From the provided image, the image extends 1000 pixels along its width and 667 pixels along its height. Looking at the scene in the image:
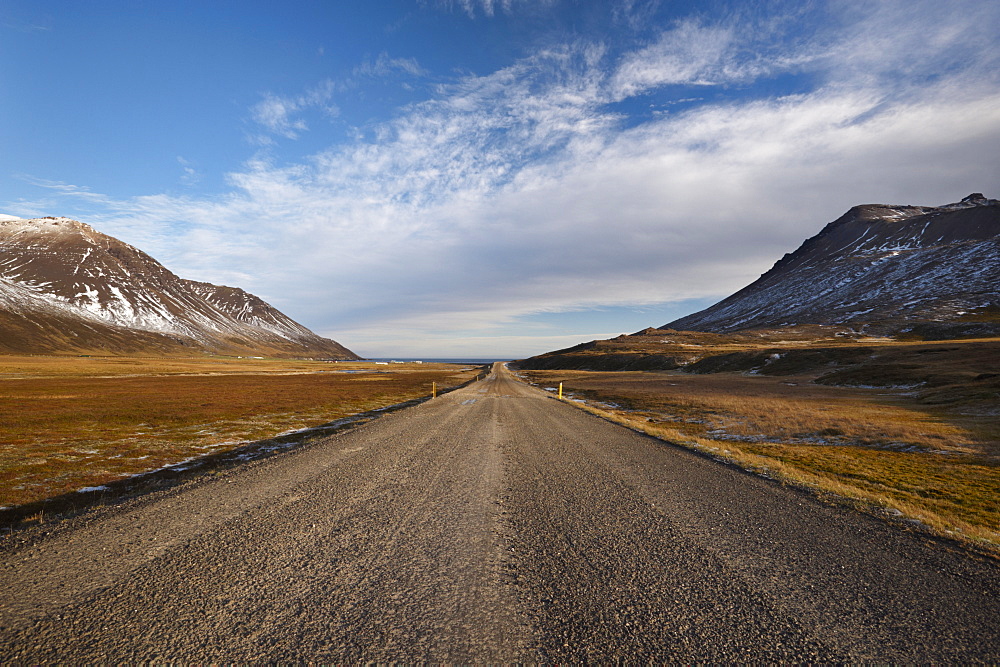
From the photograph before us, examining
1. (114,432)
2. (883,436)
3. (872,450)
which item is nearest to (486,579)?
(872,450)

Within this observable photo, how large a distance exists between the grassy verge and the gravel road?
76.2 inches

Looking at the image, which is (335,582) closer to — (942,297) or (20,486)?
(20,486)

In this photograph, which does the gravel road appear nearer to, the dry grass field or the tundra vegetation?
the tundra vegetation

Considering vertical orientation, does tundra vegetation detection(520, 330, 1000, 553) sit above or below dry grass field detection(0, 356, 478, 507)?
below

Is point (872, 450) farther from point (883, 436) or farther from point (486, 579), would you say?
point (486, 579)

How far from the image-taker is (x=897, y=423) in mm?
22703

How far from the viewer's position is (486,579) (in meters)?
5.51

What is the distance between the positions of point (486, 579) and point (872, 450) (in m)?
19.8

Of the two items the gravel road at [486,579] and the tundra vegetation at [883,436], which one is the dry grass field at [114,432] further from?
the tundra vegetation at [883,436]

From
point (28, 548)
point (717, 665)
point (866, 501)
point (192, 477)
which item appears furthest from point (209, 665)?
point (866, 501)

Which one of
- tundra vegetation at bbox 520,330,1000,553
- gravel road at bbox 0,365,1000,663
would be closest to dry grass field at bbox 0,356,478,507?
gravel road at bbox 0,365,1000,663

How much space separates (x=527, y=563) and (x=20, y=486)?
507 inches

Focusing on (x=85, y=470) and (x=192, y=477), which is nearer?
(x=192, y=477)

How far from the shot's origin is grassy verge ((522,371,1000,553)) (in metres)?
9.16
